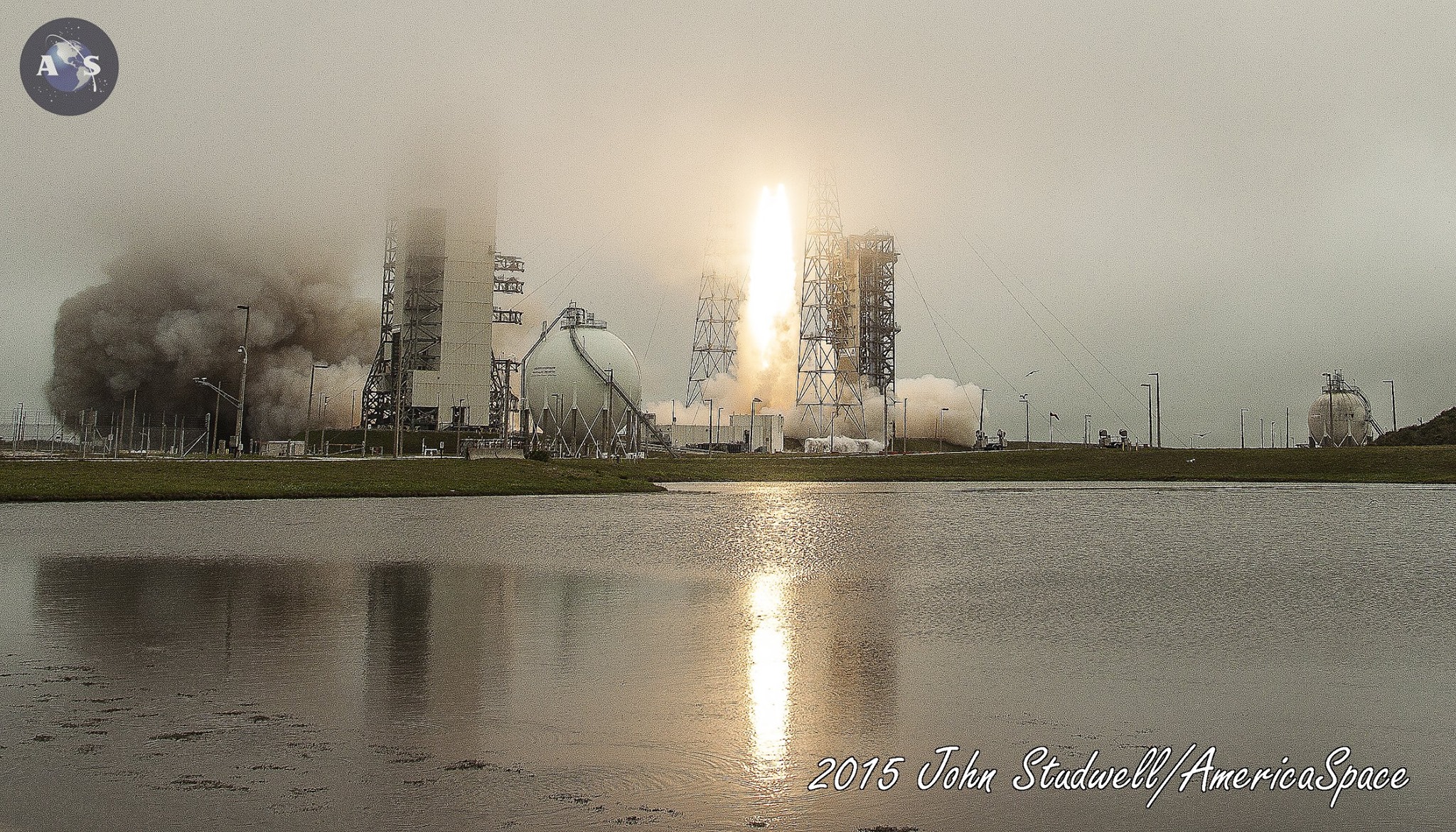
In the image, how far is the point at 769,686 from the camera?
1067cm

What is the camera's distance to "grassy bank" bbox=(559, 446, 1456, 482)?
79.5 meters

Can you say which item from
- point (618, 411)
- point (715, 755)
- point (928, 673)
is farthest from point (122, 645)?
point (618, 411)

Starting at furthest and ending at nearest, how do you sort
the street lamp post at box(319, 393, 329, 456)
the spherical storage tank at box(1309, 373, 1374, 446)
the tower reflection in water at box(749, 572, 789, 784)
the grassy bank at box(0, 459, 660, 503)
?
the spherical storage tank at box(1309, 373, 1374, 446) < the street lamp post at box(319, 393, 329, 456) < the grassy bank at box(0, 459, 660, 503) < the tower reflection in water at box(749, 572, 789, 784)

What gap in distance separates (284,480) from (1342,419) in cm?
14655

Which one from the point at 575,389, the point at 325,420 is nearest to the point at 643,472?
the point at 575,389

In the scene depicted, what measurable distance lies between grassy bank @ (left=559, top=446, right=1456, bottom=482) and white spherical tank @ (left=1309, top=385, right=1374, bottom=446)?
62949mm

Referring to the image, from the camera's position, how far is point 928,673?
11.3 m

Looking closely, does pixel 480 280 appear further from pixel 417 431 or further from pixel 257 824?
pixel 257 824

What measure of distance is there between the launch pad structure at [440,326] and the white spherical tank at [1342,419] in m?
114

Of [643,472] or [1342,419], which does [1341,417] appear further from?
[643,472]

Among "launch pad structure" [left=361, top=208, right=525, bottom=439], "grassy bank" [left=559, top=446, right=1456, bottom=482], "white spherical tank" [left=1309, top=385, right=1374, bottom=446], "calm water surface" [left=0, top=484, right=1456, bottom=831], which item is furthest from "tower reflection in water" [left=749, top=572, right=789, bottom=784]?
"white spherical tank" [left=1309, top=385, right=1374, bottom=446]

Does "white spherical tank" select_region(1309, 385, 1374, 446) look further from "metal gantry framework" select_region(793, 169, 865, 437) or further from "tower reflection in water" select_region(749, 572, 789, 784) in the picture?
"tower reflection in water" select_region(749, 572, 789, 784)

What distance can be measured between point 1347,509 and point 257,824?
44.6m

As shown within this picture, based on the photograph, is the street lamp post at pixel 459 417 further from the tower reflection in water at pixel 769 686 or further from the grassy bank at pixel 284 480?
the tower reflection in water at pixel 769 686
